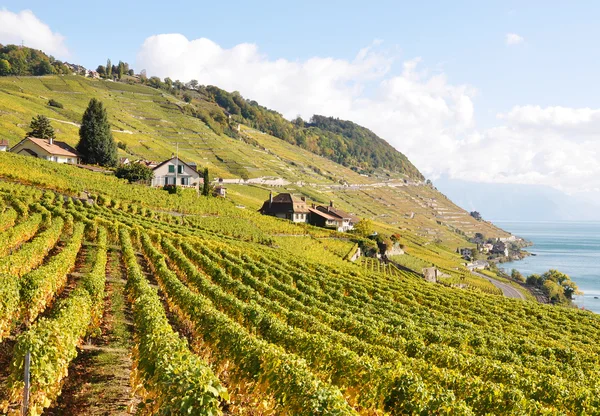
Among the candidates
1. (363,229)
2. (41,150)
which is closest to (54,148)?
(41,150)

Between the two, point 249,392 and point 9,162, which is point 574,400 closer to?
point 249,392

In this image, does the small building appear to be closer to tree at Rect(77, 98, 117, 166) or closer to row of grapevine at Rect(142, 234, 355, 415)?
tree at Rect(77, 98, 117, 166)

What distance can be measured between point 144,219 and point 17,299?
41.8 m

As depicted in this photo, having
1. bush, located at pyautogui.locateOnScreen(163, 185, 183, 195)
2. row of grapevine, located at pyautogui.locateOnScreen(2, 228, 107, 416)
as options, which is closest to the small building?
bush, located at pyautogui.locateOnScreen(163, 185, 183, 195)

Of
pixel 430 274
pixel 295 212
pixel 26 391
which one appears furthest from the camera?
Result: pixel 295 212

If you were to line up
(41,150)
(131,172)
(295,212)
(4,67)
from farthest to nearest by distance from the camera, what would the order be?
(4,67), (295,212), (131,172), (41,150)

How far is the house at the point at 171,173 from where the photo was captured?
8894cm

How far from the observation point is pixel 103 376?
52.2ft

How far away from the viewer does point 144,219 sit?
58406mm

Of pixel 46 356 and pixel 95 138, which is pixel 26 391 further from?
pixel 95 138

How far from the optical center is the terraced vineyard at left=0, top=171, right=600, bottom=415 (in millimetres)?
12219

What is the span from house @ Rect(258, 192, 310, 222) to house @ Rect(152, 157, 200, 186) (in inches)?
796

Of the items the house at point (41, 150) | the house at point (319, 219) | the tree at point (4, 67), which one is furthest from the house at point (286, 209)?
the tree at point (4, 67)

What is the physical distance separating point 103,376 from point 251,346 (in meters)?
5.74
